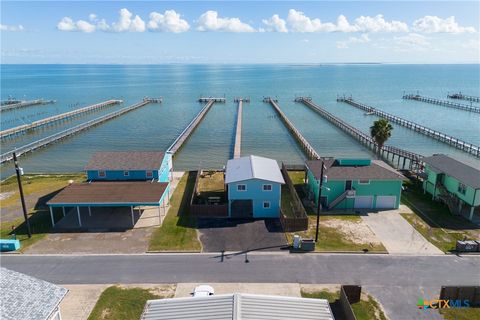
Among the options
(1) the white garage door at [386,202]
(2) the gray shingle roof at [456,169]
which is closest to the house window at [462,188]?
(2) the gray shingle roof at [456,169]

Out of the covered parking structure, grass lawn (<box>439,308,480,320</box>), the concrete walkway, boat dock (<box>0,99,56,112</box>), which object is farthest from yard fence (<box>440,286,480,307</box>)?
boat dock (<box>0,99,56,112</box>)

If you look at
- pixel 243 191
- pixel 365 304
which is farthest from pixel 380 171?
pixel 365 304

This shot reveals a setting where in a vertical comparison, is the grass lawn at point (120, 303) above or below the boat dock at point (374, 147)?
below

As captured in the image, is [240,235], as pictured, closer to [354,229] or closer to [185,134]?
[354,229]

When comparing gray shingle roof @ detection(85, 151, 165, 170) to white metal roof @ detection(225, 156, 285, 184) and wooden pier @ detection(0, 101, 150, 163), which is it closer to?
white metal roof @ detection(225, 156, 285, 184)

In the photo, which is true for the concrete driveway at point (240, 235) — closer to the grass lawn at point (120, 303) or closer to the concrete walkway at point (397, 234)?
the grass lawn at point (120, 303)

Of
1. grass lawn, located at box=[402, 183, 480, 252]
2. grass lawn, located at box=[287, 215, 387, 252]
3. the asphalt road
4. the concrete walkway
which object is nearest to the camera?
the asphalt road

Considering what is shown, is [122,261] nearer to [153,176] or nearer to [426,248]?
[153,176]
